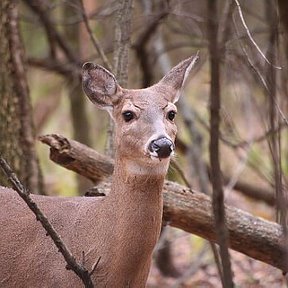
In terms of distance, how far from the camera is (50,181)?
12.3 meters

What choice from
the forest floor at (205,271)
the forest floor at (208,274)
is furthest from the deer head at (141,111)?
the forest floor at (208,274)

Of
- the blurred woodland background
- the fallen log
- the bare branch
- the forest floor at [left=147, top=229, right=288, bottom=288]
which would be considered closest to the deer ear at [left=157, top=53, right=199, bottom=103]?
the blurred woodland background

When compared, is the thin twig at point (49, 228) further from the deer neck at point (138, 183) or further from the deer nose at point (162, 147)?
the deer nose at point (162, 147)

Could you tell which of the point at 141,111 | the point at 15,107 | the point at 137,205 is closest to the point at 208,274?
the point at 15,107

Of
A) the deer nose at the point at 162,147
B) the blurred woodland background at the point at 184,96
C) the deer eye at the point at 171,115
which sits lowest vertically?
the blurred woodland background at the point at 184,96

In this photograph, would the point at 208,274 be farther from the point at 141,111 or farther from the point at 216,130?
the point at 216,130

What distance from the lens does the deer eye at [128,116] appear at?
4512mm

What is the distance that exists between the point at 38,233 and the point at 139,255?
1.96ft

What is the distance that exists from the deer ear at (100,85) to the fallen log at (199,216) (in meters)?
0.58

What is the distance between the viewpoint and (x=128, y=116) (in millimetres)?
4535

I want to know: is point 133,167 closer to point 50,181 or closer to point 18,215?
point 18,215

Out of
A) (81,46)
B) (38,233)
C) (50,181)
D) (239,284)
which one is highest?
(38,233)

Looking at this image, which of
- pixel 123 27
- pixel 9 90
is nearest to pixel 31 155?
pixel 9 90

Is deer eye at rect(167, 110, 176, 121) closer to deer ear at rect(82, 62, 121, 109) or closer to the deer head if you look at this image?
the deer head
